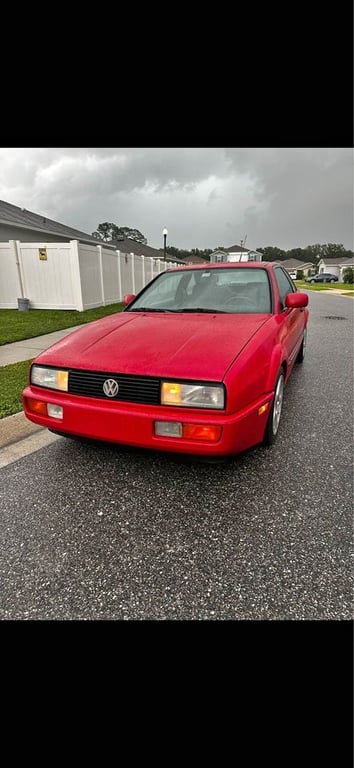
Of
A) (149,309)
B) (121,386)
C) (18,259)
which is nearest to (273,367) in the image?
(121,386)

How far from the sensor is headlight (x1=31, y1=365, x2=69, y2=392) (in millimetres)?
2198

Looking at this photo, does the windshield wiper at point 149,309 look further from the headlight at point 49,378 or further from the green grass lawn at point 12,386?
the green grass lawn at point 12,386

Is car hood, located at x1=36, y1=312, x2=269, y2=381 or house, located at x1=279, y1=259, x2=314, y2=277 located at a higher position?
house, located at x1=279, y1=259, x2=314, y2=277

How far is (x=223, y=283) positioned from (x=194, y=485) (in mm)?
1858

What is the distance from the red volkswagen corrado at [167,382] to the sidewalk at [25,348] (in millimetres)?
3288

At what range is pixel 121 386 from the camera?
202 centimetres

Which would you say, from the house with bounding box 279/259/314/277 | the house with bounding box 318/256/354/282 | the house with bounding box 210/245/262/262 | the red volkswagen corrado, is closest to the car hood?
the red volkswagen corrado

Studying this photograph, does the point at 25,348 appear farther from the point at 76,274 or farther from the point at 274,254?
the point at 274,254

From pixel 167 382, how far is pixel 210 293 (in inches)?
60.8

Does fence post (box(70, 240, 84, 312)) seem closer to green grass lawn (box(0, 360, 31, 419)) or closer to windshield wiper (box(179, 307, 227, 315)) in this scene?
green grass lawn (box(0, 360, 31, 419))

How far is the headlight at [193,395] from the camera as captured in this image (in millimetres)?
1851

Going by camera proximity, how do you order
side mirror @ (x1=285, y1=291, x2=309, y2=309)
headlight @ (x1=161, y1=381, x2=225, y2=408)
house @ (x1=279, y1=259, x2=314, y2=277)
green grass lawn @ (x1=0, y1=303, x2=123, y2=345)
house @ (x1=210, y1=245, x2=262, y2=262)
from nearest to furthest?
headlight @ (x1=161, y1=381, x2=225, y2=408), side mirror @ (x1=285, y1=291, x2=309, y2=309), green grass lawn @ (x1=0, y1=303, x2=123, y2=345), house @ (x1=210, y1=245, x2=262, y2=262), house @ (x1=279, y1=259, x2=314, y2=277)

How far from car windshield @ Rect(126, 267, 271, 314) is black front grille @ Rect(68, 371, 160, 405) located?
1194mm
